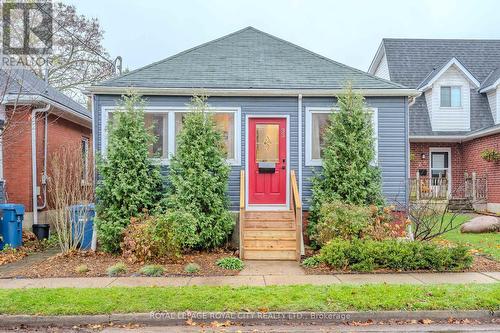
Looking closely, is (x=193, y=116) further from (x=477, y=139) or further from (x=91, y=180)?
(x=477, y=139)

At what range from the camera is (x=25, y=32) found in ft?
48.2

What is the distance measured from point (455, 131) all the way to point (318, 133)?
1000 cm

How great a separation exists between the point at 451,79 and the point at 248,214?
1293 cm

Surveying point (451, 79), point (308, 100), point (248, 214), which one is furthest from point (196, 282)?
point (451, 79)

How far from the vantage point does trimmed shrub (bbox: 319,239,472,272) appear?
7426 mm

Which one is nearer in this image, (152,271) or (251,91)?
(152,271)

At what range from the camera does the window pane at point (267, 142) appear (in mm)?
10133

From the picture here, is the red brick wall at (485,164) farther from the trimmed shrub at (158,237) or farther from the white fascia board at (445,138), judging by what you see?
the trimmed shrub at (158,237)

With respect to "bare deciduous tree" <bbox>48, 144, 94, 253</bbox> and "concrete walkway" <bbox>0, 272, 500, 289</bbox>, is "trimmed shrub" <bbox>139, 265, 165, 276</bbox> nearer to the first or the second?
"concrete walkway" <bbox>0, 272, 500, 289</bbox>

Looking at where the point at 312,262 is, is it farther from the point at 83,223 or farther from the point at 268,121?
the point at 83,223

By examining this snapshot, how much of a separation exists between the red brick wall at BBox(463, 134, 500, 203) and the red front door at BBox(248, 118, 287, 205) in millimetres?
9675

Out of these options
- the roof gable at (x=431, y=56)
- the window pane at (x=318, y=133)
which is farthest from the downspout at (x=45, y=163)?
the roof gable at (x=431, y=56)

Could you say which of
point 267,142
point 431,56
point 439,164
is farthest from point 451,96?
point 267,142

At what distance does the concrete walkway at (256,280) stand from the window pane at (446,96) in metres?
12.2
